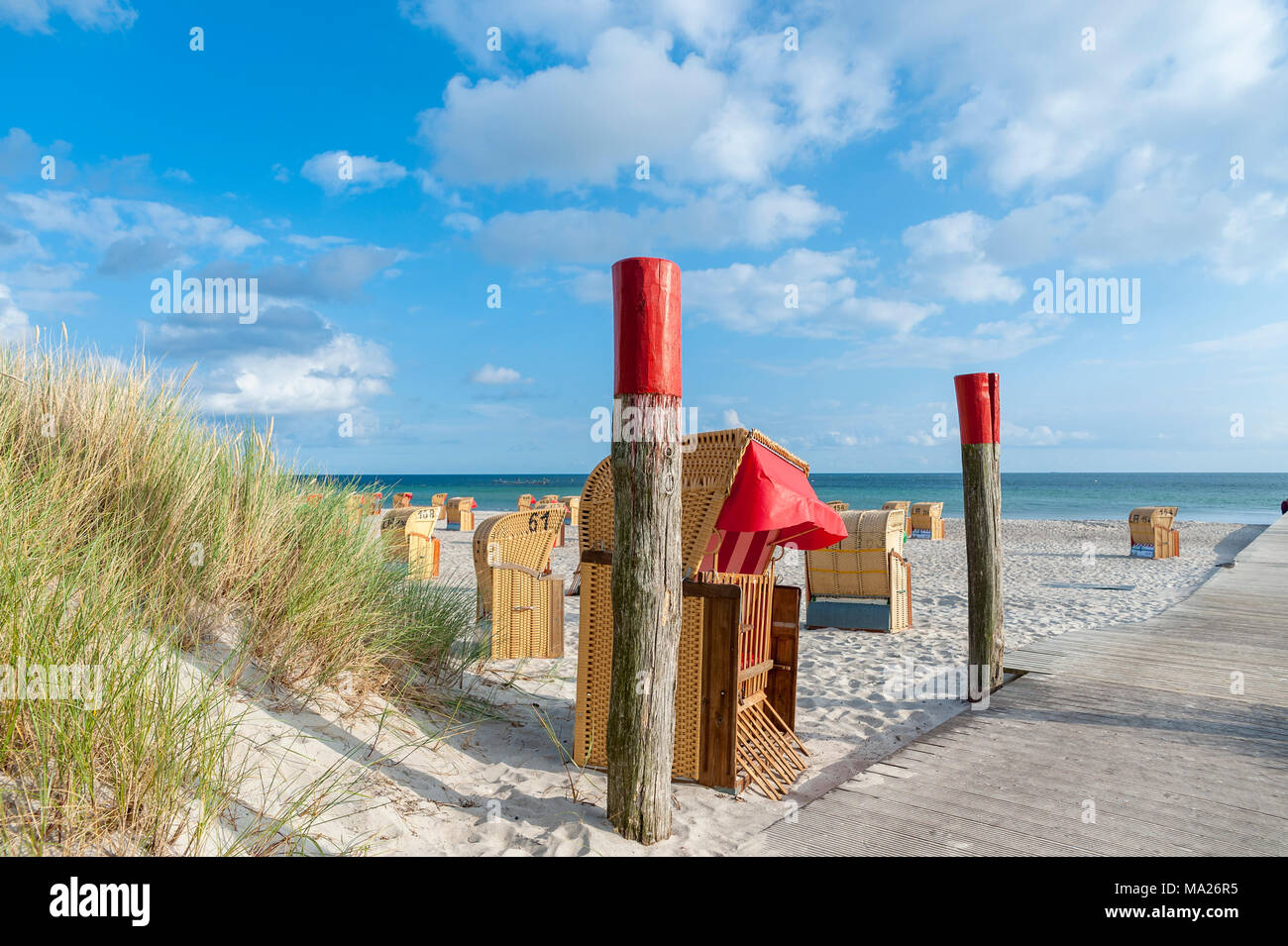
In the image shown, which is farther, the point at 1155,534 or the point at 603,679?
the point at 1155,534

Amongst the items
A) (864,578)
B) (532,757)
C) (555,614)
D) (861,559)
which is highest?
(861,559)

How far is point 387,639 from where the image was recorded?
4.53 meters

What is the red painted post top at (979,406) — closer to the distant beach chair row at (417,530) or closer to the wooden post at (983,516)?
the wooden post at (983,516)

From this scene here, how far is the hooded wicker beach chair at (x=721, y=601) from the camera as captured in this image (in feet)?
12.4

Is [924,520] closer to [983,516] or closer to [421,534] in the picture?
[421,534]

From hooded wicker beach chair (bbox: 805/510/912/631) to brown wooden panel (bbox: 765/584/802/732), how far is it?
4.07 meters

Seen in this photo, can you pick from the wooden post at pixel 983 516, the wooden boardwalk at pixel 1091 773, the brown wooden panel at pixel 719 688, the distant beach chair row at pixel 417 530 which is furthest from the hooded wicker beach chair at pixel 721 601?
the distant beach chair row at pixel 417 530

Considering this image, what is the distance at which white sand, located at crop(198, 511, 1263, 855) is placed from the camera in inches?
124

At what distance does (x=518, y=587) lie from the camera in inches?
259

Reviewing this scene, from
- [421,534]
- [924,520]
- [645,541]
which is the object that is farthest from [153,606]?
[924,520]

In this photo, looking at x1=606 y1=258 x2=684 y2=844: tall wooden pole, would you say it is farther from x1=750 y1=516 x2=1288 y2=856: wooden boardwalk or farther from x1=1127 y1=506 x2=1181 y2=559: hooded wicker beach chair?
x1=1127 y1=506 x2=1181 y2=559: hooded wicker beach chair

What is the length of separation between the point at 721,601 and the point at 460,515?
24.5m
